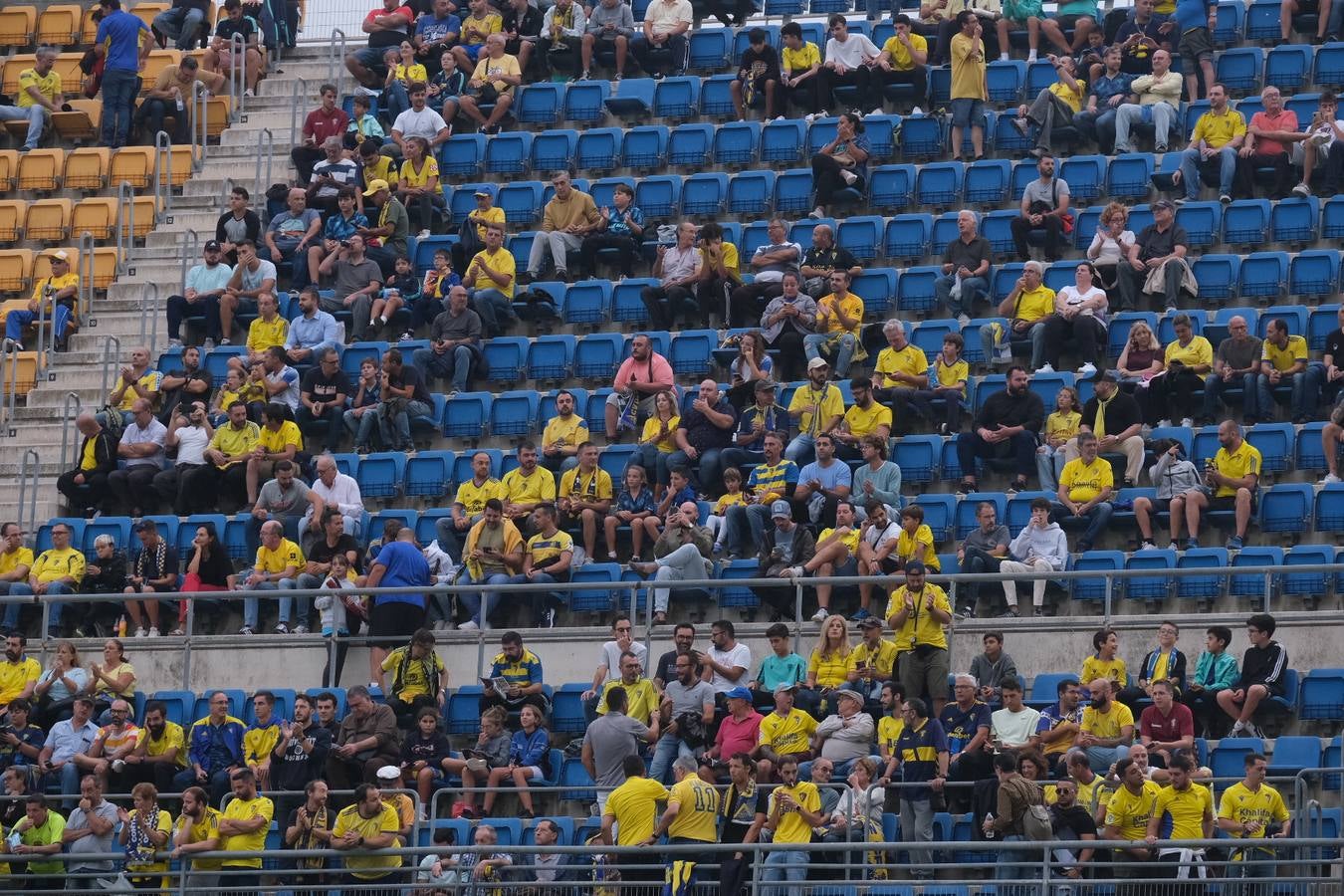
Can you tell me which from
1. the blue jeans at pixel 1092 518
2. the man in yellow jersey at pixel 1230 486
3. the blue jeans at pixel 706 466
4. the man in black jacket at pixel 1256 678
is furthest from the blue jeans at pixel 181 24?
the man in black jacket at pixel 1256 678

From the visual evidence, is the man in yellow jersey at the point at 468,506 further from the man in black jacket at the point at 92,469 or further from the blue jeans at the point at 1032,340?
the blue jeans at the point at 1032,340

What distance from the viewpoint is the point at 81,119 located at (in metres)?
32.2

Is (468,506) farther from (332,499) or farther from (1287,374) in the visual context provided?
(1287,374)

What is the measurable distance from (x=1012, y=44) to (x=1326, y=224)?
16.9 feet

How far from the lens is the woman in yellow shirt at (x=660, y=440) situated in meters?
24.3

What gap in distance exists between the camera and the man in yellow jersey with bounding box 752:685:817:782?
20.5 meters

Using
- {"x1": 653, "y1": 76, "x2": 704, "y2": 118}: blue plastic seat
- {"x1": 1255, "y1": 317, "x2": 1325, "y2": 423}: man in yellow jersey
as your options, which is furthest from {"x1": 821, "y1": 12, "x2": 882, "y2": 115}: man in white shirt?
{"x1": 1255, "y1": 317, "x2": 1325, "y2": 423}: man in yellow jersey

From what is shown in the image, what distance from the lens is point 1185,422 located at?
78.2ft

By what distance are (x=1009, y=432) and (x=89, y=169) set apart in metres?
12.9

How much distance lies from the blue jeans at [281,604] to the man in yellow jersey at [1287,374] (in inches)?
349

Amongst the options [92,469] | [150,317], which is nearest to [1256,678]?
[92,469]

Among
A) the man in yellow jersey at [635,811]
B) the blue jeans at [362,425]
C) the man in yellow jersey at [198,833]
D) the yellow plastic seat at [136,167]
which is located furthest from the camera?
the yellow plastic seat at [136,167]

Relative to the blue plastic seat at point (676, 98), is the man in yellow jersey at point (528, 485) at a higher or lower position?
lower

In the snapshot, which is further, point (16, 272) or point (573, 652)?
point (16, 272)
